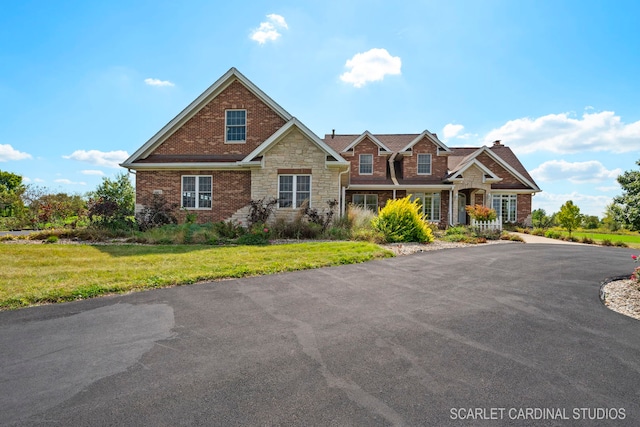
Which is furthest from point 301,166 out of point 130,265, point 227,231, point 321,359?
point 321,359

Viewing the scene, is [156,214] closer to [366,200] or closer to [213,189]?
[213,189]

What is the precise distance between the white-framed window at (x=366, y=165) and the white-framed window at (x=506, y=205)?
1000cm

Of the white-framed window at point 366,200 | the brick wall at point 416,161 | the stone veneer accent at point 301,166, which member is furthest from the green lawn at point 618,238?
the stone veneer accent at point 301,166

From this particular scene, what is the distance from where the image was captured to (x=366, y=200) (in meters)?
23.0

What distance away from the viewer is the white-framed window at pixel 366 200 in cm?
2284

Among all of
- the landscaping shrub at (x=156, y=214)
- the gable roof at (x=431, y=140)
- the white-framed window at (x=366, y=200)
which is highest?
the gable roof at (x=431, y=140)

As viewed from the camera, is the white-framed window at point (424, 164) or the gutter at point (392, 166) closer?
the white-framed window at point (424, 164)

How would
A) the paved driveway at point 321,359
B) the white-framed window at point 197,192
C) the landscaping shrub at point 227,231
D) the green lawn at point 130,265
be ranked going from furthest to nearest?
the white-framed window at point 197,192, the landscaping shrub at point 227,231, the green lawn at point 130,265, the paved driveway at point 321,359

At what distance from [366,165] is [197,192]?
12.1 meters

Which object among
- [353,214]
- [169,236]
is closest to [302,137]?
[353,214]

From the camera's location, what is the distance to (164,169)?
16656mm

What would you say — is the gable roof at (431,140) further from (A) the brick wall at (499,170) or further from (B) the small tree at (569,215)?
(B) the small tree at (569,215)

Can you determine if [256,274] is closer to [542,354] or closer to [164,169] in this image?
[542,354]

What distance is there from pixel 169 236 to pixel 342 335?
10633 mm
